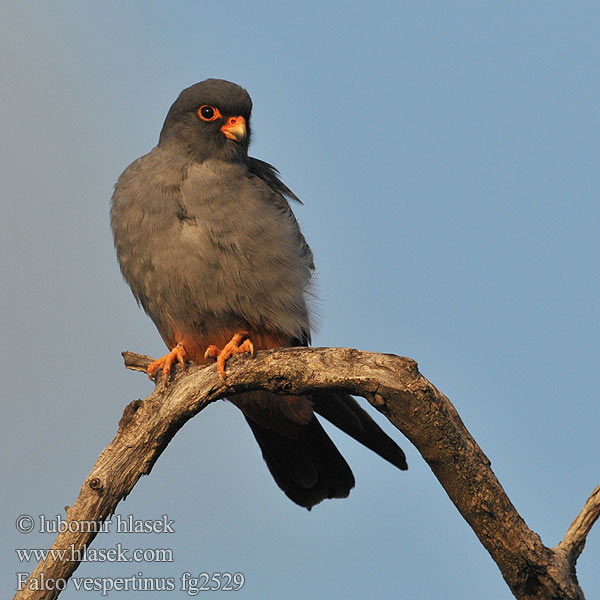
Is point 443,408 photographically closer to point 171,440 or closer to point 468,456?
point 468,456

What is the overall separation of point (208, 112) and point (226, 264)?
1.21 m

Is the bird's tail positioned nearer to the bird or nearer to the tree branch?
the bird

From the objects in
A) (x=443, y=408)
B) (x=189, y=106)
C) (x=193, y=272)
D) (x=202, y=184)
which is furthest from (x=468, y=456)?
(x=189, y=106)

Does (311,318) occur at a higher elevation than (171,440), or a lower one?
higher

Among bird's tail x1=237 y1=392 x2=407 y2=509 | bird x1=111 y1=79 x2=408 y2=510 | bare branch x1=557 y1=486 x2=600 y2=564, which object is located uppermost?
bird x1=111 y1=79 x2=408 y2=510

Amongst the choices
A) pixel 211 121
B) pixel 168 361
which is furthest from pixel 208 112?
pixel 168 361

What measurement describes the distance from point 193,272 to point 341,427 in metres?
1.42

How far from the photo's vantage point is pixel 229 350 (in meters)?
5.25

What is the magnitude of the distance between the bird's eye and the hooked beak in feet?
0.31

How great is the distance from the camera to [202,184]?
18.5ft

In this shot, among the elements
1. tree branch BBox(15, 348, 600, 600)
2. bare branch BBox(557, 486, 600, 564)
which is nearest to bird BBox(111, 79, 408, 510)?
tree branch BBox(15, 348, 600, 600)

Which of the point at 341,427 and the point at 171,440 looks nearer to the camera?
the point at 171,440

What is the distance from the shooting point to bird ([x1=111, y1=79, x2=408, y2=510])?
5539 mm

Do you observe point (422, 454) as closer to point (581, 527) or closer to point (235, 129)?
point (581, 527)
